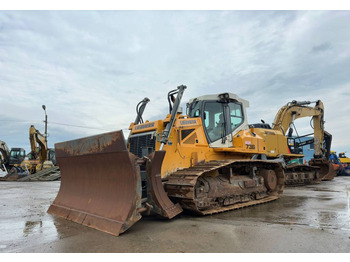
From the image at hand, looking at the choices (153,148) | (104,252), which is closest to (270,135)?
(153,148)

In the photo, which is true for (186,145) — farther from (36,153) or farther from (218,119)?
(36,153)

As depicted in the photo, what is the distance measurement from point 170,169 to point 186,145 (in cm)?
69

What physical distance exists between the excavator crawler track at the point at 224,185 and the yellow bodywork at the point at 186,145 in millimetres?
290

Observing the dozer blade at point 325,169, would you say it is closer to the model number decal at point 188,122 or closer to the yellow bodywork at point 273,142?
the yellow bodywork at point 273,142

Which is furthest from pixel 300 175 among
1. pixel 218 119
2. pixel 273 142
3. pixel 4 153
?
pixel 4 153

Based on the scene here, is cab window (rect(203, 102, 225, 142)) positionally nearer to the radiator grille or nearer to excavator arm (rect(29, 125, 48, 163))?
the radiator grille

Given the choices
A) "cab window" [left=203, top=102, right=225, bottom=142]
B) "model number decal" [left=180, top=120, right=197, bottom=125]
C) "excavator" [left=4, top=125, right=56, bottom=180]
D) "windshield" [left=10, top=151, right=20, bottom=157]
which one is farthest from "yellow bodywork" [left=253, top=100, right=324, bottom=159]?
"windshield" [left=10, top=151, right=20, bottom=157]

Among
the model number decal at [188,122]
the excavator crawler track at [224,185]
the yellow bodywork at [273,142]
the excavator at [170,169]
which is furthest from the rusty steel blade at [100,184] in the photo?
the yellow bodywork at [273,142]

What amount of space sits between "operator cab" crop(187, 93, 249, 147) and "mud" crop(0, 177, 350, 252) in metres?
2.06

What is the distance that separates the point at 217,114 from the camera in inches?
288

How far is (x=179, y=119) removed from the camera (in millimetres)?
6641

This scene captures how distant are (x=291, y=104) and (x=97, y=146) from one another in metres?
13.3

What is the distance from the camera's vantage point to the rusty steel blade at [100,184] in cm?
452

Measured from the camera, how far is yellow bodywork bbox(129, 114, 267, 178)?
6301mm
